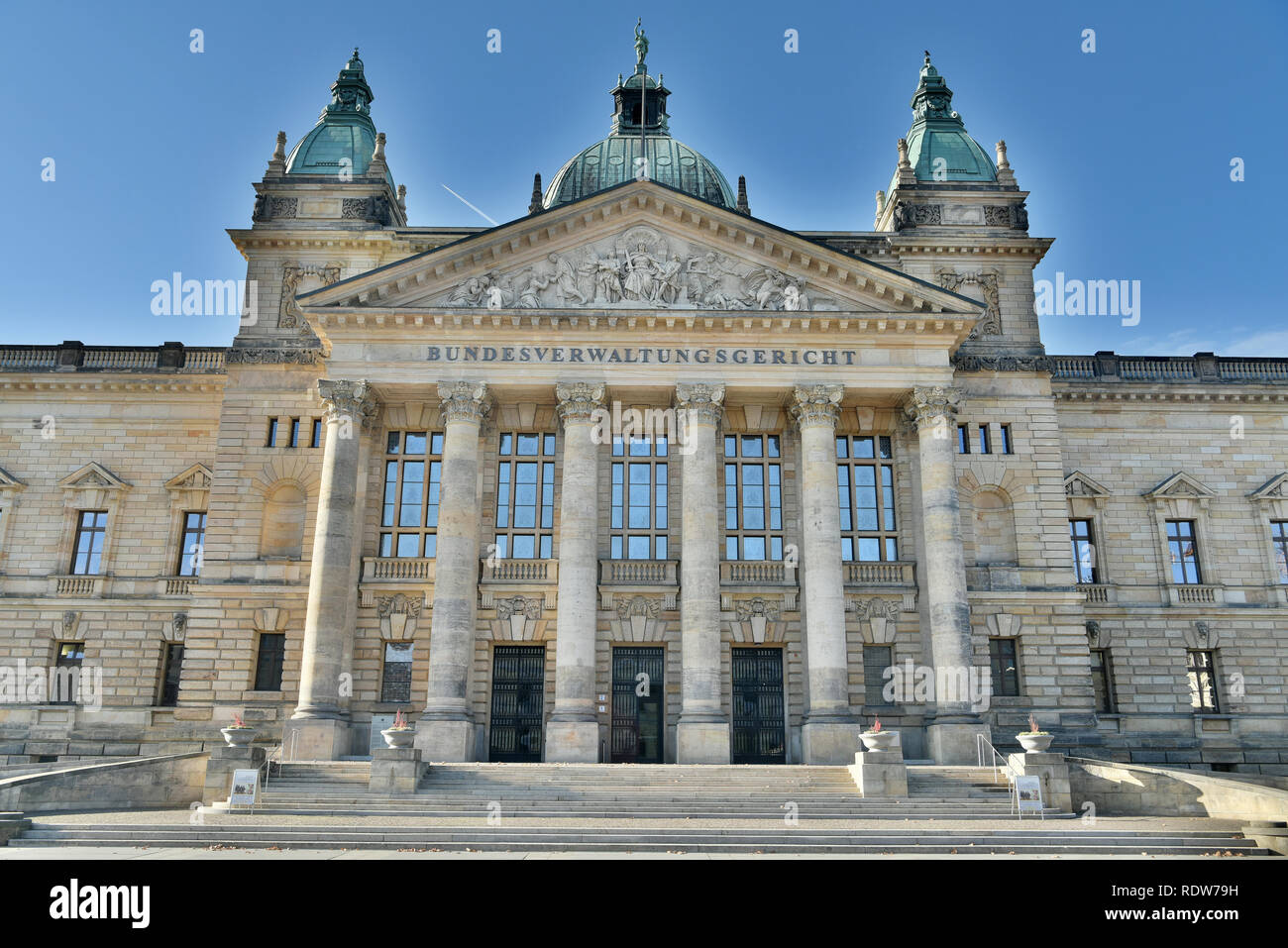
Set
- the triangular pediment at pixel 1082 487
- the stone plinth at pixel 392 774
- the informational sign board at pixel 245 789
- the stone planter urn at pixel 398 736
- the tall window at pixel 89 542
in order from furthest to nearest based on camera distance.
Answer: the triangular pediment at pixel 1082 487, the tall window at pixel 89 542, the stone planter urn at pixel 398 736, the stone plinth at pixel 392 774, the informational sign board at pixel 245 789

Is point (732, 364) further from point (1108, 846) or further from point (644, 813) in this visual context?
point (1108, 846)

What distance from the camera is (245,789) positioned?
2306 cm

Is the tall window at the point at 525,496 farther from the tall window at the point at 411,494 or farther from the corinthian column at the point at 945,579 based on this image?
the corinthian column at the point at 945,579

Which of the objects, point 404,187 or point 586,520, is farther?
point 404,187

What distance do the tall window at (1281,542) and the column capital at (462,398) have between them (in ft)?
107

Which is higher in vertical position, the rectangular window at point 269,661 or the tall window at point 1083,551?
the tall window at point 1083,551

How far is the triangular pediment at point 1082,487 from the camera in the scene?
1561 inches

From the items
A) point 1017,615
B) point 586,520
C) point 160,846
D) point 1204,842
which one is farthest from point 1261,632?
point 160,846

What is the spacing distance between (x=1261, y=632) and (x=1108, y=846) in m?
24.4

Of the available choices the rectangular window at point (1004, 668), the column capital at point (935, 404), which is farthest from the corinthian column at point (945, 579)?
the rectangular window at point (1004, 668)

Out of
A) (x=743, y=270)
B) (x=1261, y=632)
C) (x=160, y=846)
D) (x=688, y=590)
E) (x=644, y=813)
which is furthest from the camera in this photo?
(x=1261, y=632)

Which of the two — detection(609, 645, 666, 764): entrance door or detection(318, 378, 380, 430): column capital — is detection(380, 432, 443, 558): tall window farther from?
detection(609, 645, 666, 764): entrance door

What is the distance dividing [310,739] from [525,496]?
10.5 meters

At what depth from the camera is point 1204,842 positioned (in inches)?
766
